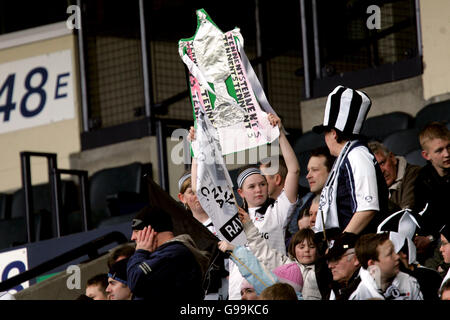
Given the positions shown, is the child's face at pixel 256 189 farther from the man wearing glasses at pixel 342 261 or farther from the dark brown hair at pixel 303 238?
the man wearing glasses at pixel 342 261

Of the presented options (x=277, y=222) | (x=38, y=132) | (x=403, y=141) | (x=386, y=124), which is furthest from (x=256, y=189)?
(x=38, y=132)

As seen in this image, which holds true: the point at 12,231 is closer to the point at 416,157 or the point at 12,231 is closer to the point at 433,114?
the point at 433,114

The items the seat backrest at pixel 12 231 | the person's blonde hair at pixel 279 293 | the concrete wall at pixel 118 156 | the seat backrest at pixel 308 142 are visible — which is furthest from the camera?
the concrete wall at pixel 118 156

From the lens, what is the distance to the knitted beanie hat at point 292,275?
221 inches

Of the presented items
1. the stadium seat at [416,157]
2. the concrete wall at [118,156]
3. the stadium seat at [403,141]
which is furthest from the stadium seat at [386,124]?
the concrete wall at [118,156]

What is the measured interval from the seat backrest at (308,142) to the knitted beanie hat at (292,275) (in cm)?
299

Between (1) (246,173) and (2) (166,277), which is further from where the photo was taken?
(1) (246,173)

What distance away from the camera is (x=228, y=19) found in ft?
38.2

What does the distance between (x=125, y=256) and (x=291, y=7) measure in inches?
238

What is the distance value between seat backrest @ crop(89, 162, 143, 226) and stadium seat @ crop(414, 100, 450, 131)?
2.87 metres

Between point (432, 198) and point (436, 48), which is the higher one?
point (436, 48)

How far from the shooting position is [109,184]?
404 inches

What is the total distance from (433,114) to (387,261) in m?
3.27
